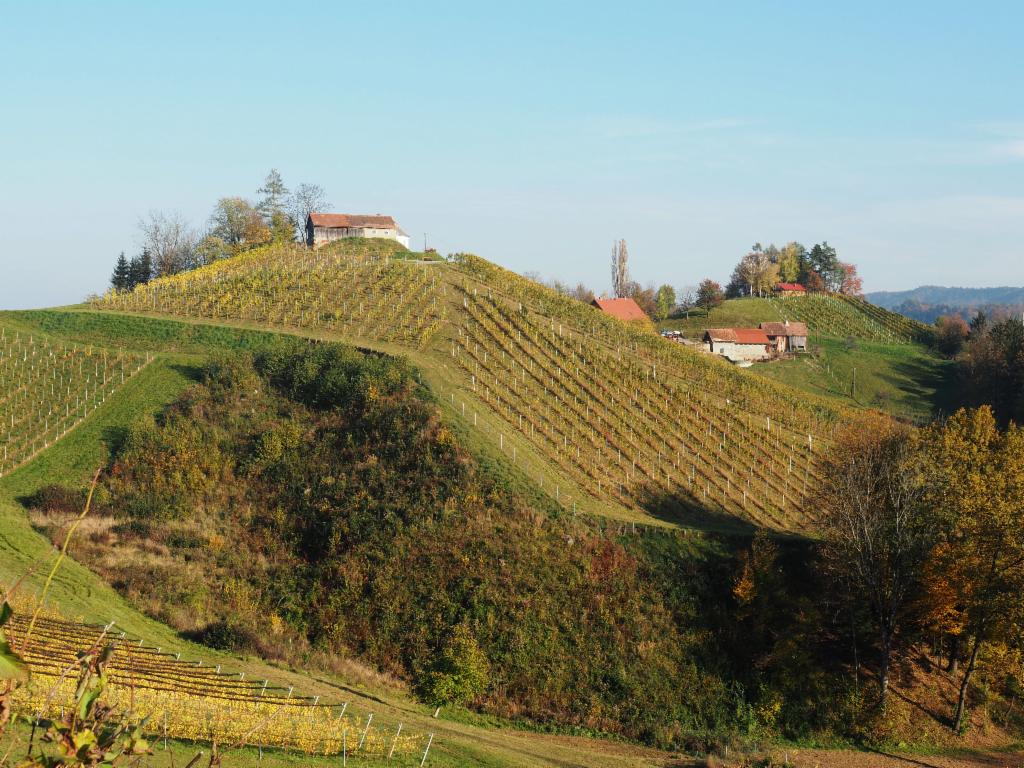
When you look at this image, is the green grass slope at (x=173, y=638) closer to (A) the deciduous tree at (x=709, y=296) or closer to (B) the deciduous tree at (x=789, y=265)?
(A) the deciduous tree at (x=709, y=296)

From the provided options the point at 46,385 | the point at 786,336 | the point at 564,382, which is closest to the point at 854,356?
the point at 786,336

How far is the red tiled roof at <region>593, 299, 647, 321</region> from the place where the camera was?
4567 inches

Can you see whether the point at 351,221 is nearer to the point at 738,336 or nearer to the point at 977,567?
the point at 738,336

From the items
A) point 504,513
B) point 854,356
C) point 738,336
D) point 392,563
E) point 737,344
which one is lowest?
point 392,563

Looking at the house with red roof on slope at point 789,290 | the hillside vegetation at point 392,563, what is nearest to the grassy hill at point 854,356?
the house with red roof on slope at point 789,290

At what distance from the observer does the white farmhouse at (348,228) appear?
113375 mm

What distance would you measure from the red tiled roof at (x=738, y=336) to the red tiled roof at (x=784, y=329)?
2283mm

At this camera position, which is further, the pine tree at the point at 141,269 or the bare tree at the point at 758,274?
the bare tree at the point at 758,274

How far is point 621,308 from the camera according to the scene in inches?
4633

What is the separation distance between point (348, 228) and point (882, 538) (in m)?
87.0

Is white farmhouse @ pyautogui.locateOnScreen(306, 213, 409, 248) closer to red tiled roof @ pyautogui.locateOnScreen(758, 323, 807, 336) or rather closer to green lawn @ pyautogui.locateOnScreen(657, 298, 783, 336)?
green lawn @ pyautogui.locateOnScreen(657, 298, 783, 336)

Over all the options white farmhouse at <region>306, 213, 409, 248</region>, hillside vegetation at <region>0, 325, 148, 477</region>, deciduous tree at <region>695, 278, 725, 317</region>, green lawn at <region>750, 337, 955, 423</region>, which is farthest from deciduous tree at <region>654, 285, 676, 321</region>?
hillside vegetation at <region>0, 325, 148, 477</region>

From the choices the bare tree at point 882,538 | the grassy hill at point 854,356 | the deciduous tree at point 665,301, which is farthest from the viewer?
the deciduous tree at point 665,301

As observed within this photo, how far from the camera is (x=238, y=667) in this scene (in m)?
35.4
